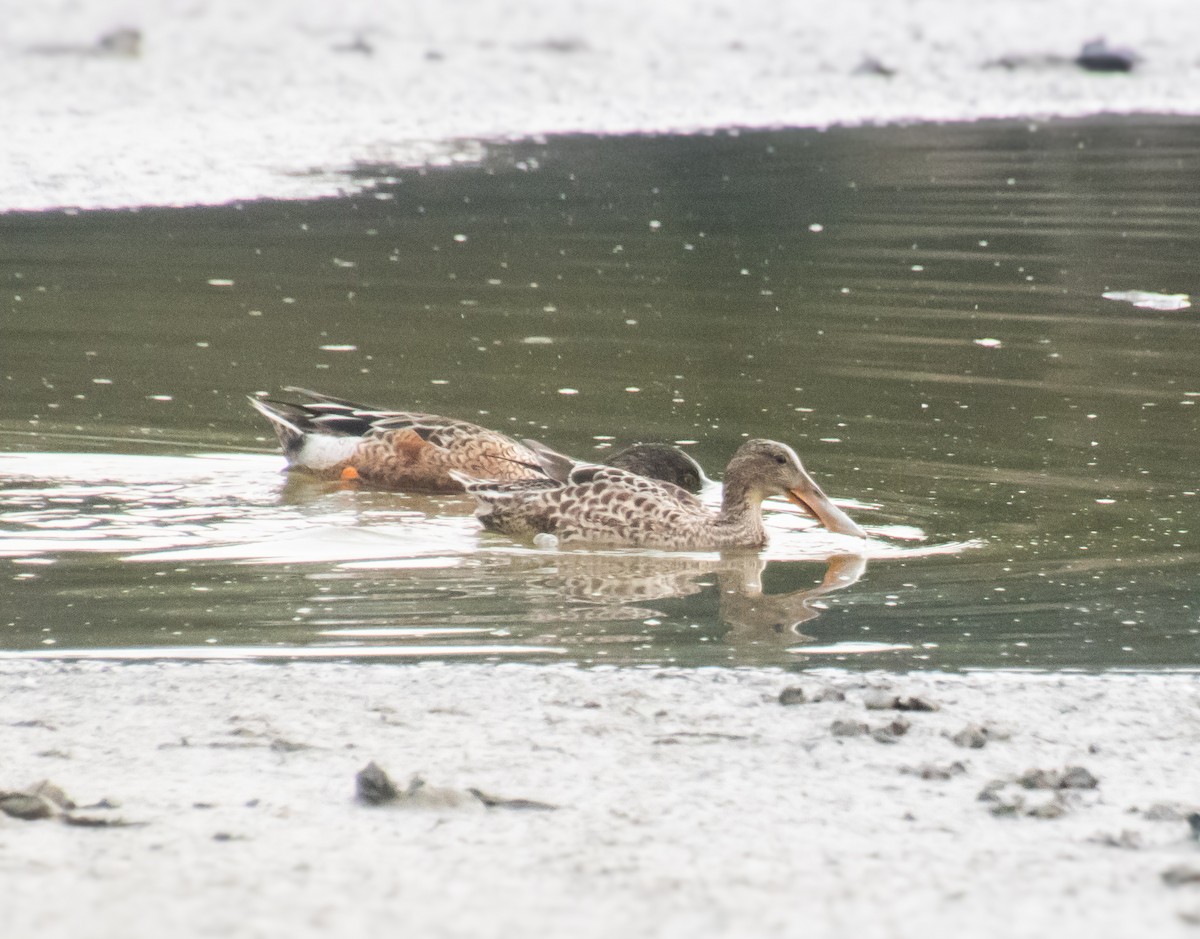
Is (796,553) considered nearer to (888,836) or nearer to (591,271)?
(888,836)

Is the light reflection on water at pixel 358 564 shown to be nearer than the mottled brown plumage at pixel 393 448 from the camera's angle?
Yes

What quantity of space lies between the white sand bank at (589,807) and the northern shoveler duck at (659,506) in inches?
103

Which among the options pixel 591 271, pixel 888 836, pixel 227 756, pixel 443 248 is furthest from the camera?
pixel 443 248

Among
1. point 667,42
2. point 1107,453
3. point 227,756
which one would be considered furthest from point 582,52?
point 227,756

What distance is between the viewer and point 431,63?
3133cm

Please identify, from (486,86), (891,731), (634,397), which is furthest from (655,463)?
(486,86)

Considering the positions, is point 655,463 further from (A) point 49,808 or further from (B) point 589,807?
(A) point 49,808

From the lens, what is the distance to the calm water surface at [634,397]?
7.70 m

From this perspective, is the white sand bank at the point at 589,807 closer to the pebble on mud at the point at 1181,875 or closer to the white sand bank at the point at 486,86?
the pebble on mud at the point at 1181,875

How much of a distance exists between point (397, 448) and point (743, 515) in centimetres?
205

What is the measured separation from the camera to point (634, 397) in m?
12.4

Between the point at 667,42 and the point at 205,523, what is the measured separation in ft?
83.4

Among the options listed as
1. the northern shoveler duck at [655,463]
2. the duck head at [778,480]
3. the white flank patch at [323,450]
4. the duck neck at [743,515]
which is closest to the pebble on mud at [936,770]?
the duck head at [778,480]

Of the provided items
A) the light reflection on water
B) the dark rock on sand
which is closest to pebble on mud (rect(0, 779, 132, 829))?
the light reflection on water
